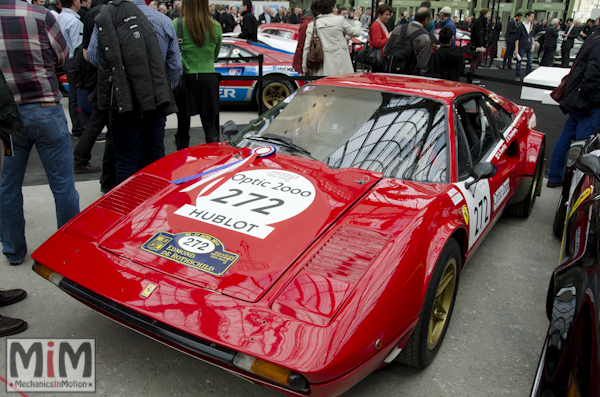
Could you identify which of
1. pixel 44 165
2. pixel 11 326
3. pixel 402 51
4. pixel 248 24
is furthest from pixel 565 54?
pixel 11 326

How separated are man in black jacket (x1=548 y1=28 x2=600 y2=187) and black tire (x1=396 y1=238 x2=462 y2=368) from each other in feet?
9.49

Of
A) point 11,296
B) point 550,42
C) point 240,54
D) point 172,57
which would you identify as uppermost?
point 550,42

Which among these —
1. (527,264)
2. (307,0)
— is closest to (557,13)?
(307,0)

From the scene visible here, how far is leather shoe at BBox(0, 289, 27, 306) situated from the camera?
2.79 meters

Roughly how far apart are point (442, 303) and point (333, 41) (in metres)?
4.44

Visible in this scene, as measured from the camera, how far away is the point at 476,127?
11.0 ft

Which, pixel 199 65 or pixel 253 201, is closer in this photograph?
pixel 253 201

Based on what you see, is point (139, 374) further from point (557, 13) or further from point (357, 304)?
point (557, 13)

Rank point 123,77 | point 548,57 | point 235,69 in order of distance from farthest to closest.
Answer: point 548,57 → point 235,69 → point 123,77

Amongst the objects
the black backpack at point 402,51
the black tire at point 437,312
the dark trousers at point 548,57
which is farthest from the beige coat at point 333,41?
the dark trousers at point 548,57

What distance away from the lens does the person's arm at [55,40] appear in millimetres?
2895

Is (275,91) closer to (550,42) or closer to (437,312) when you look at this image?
(437,312)

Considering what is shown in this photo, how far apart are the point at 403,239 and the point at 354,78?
178 centimetres

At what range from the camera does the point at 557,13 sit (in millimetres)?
35750
